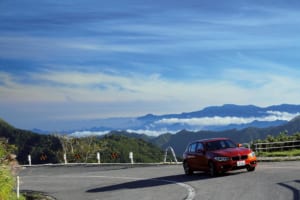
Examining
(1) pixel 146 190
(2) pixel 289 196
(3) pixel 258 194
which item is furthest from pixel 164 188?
Result: (2) pixel 289 196

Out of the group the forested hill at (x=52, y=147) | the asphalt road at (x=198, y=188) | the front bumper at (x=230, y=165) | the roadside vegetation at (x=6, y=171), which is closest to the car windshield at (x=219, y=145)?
the asphalt road at (x=198, y=188)

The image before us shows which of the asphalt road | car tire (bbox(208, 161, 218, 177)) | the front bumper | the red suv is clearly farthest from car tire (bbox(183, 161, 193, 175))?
the front bumper

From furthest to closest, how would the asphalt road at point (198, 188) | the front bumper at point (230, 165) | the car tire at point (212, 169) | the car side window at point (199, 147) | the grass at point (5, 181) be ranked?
the car side window at point (199, 147)
the car tire at point (212, 169)
the front bumper at point (230, 165)
the grass at point (5, 181)
the asphalt road at point (198, 188)

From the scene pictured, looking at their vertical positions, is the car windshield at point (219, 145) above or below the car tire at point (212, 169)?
above

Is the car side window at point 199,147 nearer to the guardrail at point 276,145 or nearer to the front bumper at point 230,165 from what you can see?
the front bumper at point 230,165

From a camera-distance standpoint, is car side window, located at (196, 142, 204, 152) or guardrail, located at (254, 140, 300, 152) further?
guardrail, located at (254, 140, 300, 152)

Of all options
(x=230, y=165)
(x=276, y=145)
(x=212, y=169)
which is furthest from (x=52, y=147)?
(x=230, y=165)

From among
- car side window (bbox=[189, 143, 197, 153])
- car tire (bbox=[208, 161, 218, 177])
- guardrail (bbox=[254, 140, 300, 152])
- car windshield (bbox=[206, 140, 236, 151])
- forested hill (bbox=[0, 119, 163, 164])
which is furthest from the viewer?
forested hill (bbox=[0, 119, 163, 164])

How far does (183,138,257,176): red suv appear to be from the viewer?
21.1 metres

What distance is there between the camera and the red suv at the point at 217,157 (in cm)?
2111

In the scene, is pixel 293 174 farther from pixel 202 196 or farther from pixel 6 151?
pixel 6 151

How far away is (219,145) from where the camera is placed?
22.9m

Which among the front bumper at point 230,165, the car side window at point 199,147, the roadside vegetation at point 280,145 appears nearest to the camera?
the front bumper at point 230,165

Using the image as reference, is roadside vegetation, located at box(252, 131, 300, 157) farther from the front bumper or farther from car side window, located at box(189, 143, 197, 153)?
the front bumper
